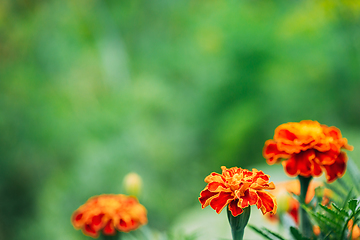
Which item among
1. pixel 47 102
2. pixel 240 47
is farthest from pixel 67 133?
pixel 240 47

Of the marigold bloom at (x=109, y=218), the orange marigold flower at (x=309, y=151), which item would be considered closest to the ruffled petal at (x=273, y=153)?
the orange marigold flower at (x=309, y=151)

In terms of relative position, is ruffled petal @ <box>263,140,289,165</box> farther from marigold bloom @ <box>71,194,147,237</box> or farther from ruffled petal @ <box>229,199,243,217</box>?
marigold bloom @ <box>71,194,147,237</box>

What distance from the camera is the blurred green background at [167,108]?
6.25 feet

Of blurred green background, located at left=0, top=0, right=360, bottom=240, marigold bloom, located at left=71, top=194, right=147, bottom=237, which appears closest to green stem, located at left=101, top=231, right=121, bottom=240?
marigold bloom, located at left=71, top=194, right=147, bottom=237

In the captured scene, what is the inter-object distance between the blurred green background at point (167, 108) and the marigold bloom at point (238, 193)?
145 cm

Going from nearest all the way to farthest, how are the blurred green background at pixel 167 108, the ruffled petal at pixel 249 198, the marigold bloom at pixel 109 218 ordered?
the ruffled petal at pixel 249 198 → the marigold bloom at pixel 109 218 → the blurred green background at pixel 167 108

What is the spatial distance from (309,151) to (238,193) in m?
0.13

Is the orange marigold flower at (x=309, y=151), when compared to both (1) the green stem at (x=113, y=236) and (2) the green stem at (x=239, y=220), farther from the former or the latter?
(1) the green stem at (x=113, y=236)

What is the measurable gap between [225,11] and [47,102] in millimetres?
1683

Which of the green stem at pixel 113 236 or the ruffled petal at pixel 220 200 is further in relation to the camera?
the green stem at pixel 113 236

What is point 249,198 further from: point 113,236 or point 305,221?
point 113,236

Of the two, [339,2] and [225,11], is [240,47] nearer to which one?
[225,11]

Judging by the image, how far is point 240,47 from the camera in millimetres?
2330

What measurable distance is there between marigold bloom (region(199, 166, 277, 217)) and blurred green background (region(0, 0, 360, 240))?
4.76ft
